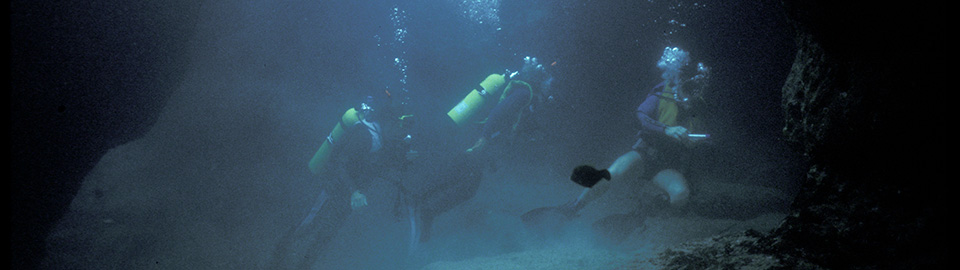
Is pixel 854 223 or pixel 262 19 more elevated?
pixel 262 19

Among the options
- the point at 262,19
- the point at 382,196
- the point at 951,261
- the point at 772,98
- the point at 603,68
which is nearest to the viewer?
the point at 951,261

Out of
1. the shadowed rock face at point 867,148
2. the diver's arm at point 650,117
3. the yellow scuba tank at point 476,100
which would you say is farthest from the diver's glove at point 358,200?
the shadowed rock face at point 867,148

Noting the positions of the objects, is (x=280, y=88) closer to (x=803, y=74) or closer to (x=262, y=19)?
(x=262, y=19)

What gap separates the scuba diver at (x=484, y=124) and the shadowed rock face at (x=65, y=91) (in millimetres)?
5312

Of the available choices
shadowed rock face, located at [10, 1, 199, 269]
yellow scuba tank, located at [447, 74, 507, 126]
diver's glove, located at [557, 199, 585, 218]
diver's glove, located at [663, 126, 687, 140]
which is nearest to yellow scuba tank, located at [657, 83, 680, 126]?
diver's glove, located at [663, 126, 687, 140]

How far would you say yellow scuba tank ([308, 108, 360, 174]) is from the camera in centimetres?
733

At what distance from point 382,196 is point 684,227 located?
7.83 metres

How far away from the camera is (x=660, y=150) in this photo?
566cm

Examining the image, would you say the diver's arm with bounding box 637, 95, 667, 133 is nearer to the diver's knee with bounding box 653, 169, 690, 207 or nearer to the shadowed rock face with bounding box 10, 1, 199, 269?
the diver's knee with bounding box 653, 169, 690, 207

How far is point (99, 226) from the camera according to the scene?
15.1ft

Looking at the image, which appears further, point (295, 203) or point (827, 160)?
point (295, 203)

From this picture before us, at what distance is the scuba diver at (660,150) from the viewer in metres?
5.27

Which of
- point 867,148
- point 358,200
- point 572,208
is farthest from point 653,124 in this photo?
point 358,200

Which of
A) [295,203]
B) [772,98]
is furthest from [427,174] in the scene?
[772,98]
